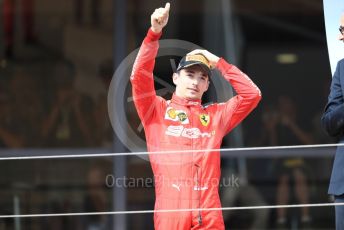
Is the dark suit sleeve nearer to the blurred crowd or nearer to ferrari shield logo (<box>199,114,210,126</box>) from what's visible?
ferrari shield logo (<box>199,114,210,126</box>)

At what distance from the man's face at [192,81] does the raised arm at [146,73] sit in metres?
0.11

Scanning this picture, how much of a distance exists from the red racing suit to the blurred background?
7.02 feet

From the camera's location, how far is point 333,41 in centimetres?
332

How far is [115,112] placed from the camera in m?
5.44

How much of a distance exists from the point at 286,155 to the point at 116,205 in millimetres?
1098

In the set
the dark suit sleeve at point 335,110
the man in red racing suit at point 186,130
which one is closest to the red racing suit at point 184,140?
the man in red racing suit at point 186,130

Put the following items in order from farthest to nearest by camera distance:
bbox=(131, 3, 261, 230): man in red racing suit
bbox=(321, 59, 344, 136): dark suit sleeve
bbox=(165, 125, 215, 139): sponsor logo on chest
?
bbox=(165, 125, 215, 139): sponsor logo on chest < bbox=(131, 3, 261, 230): man in red racing suit < bbox=(321, 59, 344, 136): dark suit sleeve

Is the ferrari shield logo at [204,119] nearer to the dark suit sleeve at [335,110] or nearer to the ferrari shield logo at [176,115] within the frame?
the ferrari shield logo at [176,115]

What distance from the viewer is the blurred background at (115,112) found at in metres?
5.52

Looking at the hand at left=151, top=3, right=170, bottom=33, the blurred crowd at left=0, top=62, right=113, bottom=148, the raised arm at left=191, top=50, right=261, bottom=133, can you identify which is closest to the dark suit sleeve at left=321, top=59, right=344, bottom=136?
the raised arm at left=191, top=50, right=261, bottom=133

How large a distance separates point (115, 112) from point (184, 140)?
2199 mm

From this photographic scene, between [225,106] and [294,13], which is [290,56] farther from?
[225,106]

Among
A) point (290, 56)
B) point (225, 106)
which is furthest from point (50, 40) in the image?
point (225, 106)

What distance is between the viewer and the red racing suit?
3172 mm
